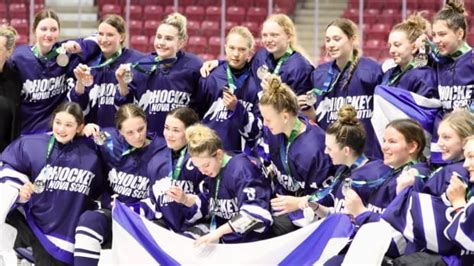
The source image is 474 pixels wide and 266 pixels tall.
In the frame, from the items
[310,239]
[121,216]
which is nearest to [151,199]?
[121,216]

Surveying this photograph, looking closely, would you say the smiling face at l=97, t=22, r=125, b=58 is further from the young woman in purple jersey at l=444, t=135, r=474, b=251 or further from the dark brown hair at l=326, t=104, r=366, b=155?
the young woman in purple jersey at l=444, t=135, r=474, b=251

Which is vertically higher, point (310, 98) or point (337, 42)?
point (337, 42)

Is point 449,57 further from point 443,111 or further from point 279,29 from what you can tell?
point 279,29

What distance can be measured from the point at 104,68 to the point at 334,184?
5.52ft

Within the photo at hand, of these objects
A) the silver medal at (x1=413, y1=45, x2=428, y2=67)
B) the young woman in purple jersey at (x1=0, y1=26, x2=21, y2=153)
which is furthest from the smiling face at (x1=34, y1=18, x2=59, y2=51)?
the silver medal at (x1=413, y1=45, x2=428, y2=67)

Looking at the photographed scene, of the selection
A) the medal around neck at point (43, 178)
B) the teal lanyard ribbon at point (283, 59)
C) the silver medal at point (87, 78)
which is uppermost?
the teal lanyard ribbon at point (283, 59)

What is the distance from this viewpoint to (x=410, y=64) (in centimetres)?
634

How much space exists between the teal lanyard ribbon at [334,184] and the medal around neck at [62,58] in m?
1.76

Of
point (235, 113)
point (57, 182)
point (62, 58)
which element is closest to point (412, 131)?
point (235, 113)

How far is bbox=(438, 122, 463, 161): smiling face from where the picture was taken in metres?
5.51

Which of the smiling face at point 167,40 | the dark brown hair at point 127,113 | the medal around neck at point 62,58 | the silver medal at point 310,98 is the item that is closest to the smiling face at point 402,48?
the silver medal at point 310,98

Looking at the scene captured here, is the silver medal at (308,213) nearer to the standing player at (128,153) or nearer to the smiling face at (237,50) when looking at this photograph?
the standing player at (128,153)

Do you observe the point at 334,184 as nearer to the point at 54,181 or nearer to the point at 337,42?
the point at 337,42

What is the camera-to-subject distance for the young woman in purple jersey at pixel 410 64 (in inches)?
245
